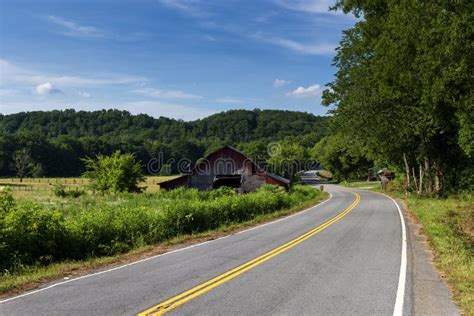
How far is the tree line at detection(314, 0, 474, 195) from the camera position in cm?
2119

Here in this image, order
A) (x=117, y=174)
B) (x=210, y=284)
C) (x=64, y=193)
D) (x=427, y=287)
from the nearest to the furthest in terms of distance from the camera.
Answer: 1. (x=210, y=284)
2. (x=427, y=287)
3. (x=117, y=174)
4. (x=64, y=193)

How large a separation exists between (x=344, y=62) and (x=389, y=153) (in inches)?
461

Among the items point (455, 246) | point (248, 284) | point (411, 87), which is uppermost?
point (411, 87)

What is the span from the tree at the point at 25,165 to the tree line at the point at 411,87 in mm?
108761

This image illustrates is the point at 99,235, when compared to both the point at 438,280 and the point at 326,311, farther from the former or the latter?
the point at 438,280

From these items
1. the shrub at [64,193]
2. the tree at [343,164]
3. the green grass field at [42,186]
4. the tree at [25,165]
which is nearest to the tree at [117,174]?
the shrub at [64,193]

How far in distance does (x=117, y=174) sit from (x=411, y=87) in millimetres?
33648

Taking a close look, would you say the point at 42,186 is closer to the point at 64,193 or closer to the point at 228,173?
the point at 64,193

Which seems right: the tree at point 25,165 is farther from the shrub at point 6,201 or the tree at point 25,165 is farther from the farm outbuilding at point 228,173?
the shrub at point 6,201

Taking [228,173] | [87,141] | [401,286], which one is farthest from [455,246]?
[87,141]

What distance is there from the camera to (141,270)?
10625 mm

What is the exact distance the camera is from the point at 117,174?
4869cm

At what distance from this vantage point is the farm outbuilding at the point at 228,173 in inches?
1831

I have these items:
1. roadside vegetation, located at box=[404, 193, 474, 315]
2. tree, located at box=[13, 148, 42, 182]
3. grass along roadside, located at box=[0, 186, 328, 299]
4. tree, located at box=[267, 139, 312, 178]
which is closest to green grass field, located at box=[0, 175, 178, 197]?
tree, located at box=[13, 148, 42, 182]
